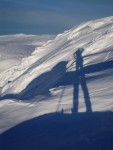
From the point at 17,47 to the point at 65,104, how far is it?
35.0m

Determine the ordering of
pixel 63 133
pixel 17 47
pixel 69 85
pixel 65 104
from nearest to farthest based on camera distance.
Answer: pixel 63 133 → pixel 65 104 → pixel 69 85 → pixel 17 47

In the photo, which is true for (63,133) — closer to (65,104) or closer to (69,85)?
(65,104)

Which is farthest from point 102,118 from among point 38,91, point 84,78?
point 38,91

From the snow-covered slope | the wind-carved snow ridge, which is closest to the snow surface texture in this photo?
the wind-carved snow ridge

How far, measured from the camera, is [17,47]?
5003 cm

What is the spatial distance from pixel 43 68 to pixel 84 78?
714cm

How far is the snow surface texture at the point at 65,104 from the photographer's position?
486 inches

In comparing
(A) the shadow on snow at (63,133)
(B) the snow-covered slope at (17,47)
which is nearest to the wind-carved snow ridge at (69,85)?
(A) the shadow on snow at (63,133)

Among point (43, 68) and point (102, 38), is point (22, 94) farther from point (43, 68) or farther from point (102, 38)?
point (102, 38)

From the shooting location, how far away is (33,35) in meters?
60.2

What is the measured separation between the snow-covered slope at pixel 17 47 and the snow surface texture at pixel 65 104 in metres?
15.0

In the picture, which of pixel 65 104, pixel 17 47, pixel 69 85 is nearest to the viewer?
pixel 65 104

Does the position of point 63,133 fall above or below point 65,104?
below

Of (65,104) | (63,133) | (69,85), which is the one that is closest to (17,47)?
(69,85)
